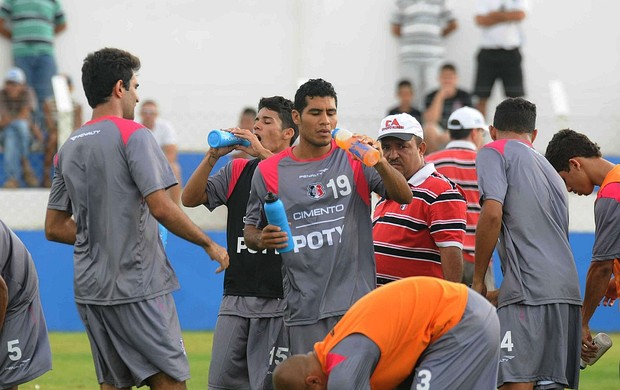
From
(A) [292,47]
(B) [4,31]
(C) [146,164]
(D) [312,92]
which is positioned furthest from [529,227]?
(B) [4,31]

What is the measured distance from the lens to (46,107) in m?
14.2

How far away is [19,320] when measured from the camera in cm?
694

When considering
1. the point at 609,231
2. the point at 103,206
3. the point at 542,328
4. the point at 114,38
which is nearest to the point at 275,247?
the point at 103,206

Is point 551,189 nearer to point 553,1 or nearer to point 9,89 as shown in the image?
point 9,89

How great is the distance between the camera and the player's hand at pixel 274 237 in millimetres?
6215

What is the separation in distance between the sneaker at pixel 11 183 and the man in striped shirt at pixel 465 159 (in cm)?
621

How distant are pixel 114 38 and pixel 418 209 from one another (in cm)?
1073

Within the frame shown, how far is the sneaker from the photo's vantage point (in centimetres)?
1382

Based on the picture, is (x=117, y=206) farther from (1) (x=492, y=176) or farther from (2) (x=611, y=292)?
(2) (x=611, y=292)

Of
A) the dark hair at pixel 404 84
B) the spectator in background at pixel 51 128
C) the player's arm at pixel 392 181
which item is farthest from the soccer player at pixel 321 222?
the dark hair at pixel 404 84

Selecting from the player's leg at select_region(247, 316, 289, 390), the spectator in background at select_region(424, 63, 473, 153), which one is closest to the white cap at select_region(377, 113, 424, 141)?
the player's leg at select_region(247, 316, 289, 390)

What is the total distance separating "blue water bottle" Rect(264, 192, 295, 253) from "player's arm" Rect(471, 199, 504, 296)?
122 cm

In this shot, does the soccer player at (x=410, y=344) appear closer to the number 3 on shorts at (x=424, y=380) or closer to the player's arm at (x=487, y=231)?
the number 3 on shorts at (x=424, y=380)

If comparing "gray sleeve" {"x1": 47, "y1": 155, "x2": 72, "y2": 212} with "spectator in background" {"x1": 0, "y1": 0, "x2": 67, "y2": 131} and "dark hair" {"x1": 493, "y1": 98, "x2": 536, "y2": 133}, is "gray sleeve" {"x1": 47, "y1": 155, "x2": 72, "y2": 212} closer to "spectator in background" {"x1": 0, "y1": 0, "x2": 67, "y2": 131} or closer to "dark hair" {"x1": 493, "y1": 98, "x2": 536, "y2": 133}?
"dark hair" {"x1": 493, "y1": 98, "x2": 536, "y2": 133}
